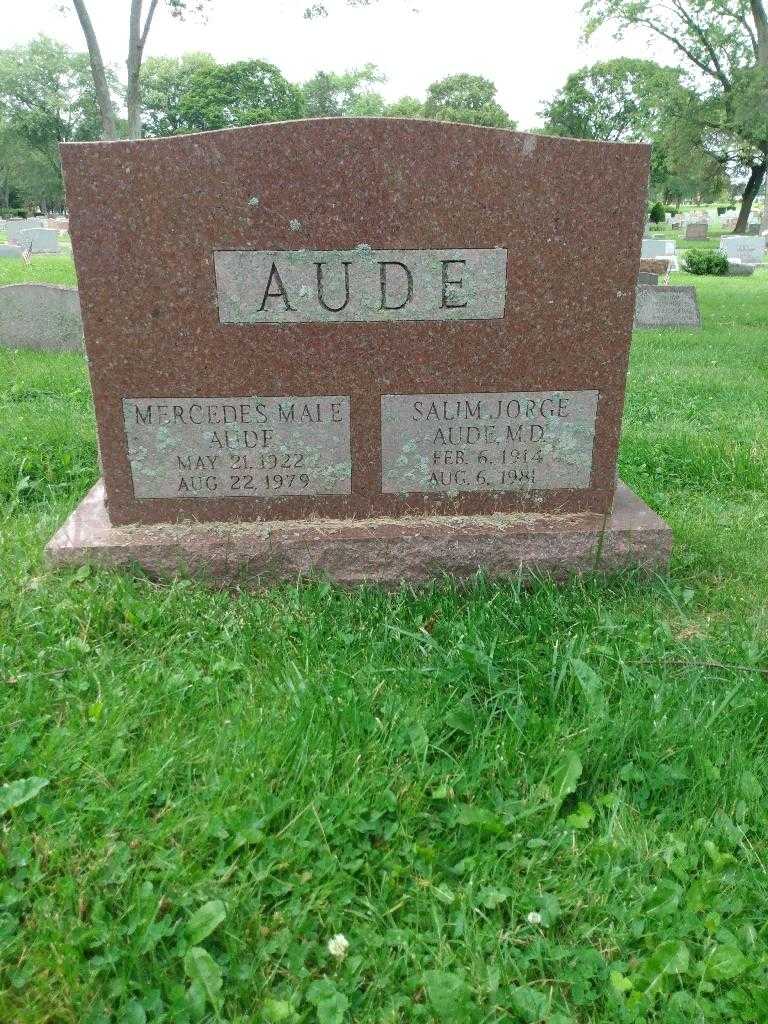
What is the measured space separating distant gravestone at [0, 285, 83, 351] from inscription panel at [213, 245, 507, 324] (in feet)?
16.4

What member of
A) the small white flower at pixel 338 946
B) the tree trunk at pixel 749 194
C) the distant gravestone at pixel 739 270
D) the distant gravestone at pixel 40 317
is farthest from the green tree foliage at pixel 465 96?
the small white flower at pixel 338 946

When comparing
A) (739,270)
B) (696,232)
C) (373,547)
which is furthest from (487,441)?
(696,232)

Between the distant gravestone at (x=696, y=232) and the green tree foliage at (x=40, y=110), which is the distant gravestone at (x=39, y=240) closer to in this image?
the distant gravestone at (x=696, y=232)

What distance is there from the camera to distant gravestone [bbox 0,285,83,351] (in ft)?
22.6

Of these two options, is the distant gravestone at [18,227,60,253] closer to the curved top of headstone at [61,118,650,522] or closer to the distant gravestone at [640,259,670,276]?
the distant gravestone at [640,259,670,276]

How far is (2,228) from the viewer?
36.0 meters

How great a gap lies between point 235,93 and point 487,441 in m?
57.2

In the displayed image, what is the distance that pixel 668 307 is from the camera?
998 centimetres

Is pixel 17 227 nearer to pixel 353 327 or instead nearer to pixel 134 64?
pixel 134 64

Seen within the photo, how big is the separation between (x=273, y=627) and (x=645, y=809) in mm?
1276

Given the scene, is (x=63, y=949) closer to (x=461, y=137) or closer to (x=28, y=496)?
(x=461, y=137)

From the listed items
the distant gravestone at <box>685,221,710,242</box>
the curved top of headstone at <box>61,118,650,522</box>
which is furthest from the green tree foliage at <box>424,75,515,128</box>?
the curved top of headstone at <box>61,118,650,522</box>

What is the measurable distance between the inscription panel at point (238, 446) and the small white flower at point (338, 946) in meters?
1.72

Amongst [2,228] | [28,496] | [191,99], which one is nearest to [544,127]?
[191,99]
